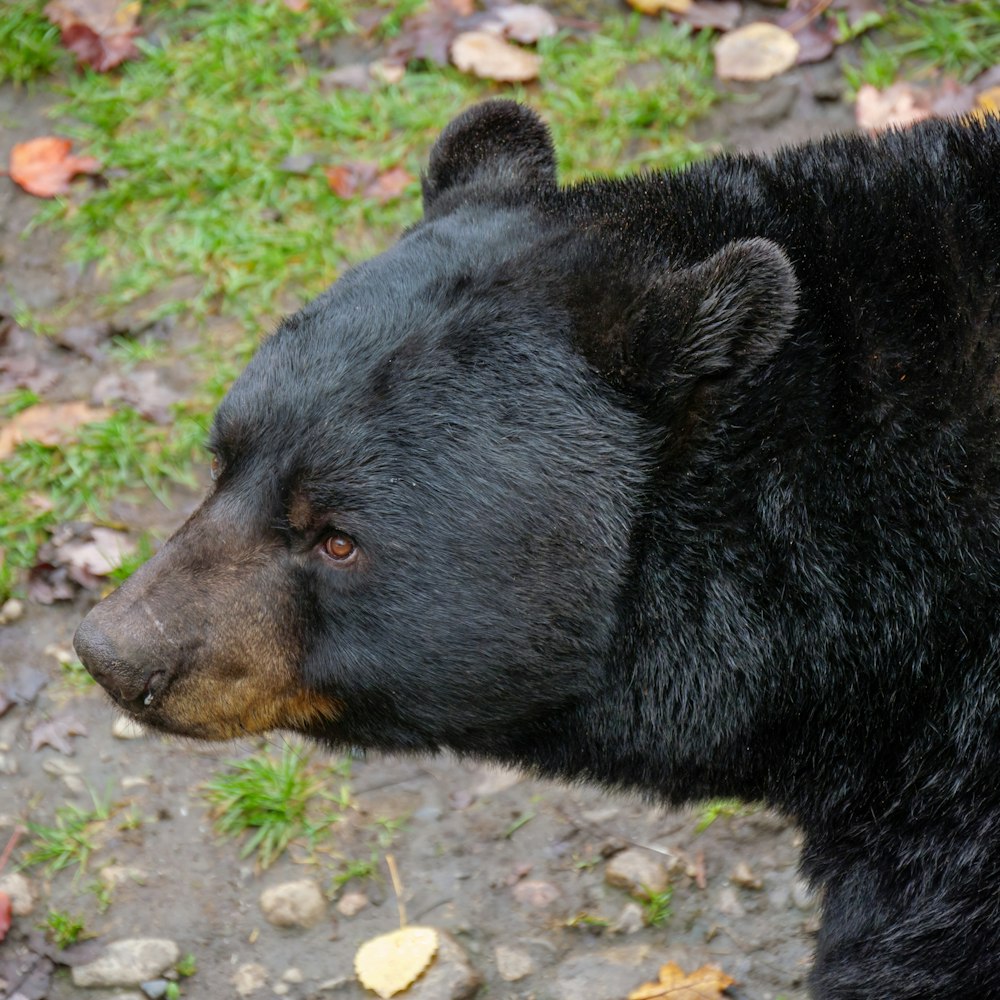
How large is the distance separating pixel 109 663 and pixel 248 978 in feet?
4.91

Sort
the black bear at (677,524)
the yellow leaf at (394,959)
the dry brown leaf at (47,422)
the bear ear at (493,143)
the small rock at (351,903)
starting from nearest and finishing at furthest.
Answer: the black bear at (677,524), the bear ear at (493,143), the yellow leaf at (394,959), the small rock at (351,903), the dry brown leaf at (47,422)

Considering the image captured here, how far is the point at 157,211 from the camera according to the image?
22.6 feet

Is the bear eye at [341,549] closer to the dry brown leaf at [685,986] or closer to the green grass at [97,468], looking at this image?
the dry brown leaf at [685,986]

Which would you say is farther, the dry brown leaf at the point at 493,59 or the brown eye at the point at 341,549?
the dry brown leaf at the point at 493,59

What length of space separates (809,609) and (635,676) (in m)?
0.48

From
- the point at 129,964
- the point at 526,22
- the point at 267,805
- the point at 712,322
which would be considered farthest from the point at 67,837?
the point at 526,22

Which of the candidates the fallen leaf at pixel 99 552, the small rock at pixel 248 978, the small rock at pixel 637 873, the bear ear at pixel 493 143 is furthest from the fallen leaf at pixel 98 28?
the small rock at pixel 637 873

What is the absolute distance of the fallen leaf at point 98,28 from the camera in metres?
7.34

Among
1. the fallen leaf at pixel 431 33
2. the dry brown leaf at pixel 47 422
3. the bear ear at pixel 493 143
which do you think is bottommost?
the dry brown leaf at pixel 47 422

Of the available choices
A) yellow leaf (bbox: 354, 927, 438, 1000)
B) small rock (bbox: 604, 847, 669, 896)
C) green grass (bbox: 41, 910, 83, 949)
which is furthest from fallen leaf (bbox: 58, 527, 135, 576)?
small rock (bbox: 604, 847, 669, 896)

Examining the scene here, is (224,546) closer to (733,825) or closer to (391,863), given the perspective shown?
(391,863)

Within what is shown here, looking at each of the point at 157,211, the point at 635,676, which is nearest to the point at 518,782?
the point at 635,676

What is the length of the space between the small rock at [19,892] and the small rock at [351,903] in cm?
108

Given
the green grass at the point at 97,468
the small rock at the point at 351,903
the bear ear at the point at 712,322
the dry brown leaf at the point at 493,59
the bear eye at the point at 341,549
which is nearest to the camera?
the bear ear at the point at 712,322
